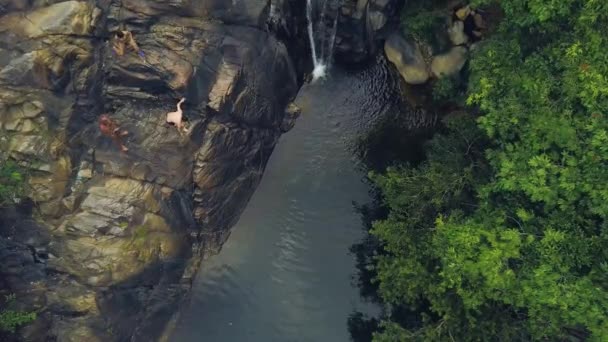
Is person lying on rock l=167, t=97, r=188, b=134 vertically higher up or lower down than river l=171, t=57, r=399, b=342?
higher up

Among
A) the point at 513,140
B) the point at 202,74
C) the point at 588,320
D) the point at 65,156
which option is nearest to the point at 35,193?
the point at 65,156

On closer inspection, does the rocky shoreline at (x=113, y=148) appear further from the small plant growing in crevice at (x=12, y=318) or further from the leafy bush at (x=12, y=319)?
the leafy bush at (x=12, y=319)

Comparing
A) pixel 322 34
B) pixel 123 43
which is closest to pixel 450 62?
pixel 322 34

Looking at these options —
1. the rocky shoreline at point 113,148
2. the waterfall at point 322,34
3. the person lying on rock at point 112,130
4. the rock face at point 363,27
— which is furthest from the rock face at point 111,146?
the rock face at point 363,27

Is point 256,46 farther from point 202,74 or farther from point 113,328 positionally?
point 113,328

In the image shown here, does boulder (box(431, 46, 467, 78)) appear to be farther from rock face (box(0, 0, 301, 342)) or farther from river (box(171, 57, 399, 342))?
rock face (box(0, 0, 301, 342))

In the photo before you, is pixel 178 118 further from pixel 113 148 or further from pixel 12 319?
pixel 12 319

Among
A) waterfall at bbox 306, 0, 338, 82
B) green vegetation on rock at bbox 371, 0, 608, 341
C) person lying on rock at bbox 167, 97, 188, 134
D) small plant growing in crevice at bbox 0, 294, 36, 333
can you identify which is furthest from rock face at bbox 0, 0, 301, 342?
green vegetation on rock at bbox 371, 0, 608, 341
